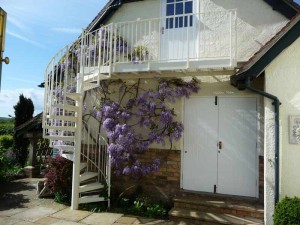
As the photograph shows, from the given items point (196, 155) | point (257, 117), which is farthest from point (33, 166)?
point (257, 117)

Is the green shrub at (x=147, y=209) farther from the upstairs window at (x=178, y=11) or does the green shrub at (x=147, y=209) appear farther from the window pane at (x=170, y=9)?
the window pane at (x=170, y=9)

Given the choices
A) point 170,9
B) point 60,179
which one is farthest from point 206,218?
point 170,9

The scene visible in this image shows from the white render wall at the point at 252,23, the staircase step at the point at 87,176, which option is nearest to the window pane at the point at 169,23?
the white render wall at the point at 252,23

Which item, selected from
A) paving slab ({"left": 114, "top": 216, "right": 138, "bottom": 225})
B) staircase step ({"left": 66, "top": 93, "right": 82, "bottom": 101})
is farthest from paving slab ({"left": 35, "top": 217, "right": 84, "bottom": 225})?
staircase step ({"left": 66, "top": 93, "right": 82, "bottom": 101})

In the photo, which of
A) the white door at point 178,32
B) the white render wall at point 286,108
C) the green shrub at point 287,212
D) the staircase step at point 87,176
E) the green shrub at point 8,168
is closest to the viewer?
the green shrub at point 287,212

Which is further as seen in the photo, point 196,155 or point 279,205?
point 196,155

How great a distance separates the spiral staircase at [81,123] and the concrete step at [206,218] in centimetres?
192

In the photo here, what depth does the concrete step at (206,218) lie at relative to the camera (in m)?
5.11

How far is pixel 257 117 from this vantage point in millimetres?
5984

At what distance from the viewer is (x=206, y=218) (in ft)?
17.2

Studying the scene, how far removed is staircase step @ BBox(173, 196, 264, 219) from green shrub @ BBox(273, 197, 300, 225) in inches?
34.1

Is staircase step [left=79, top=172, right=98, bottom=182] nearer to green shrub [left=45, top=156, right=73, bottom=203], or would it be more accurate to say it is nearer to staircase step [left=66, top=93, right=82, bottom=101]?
green shrub [left=45, top=156, right=73, bottom=203]

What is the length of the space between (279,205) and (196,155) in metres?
2.34

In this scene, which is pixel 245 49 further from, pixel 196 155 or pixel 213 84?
pixel 196 155
